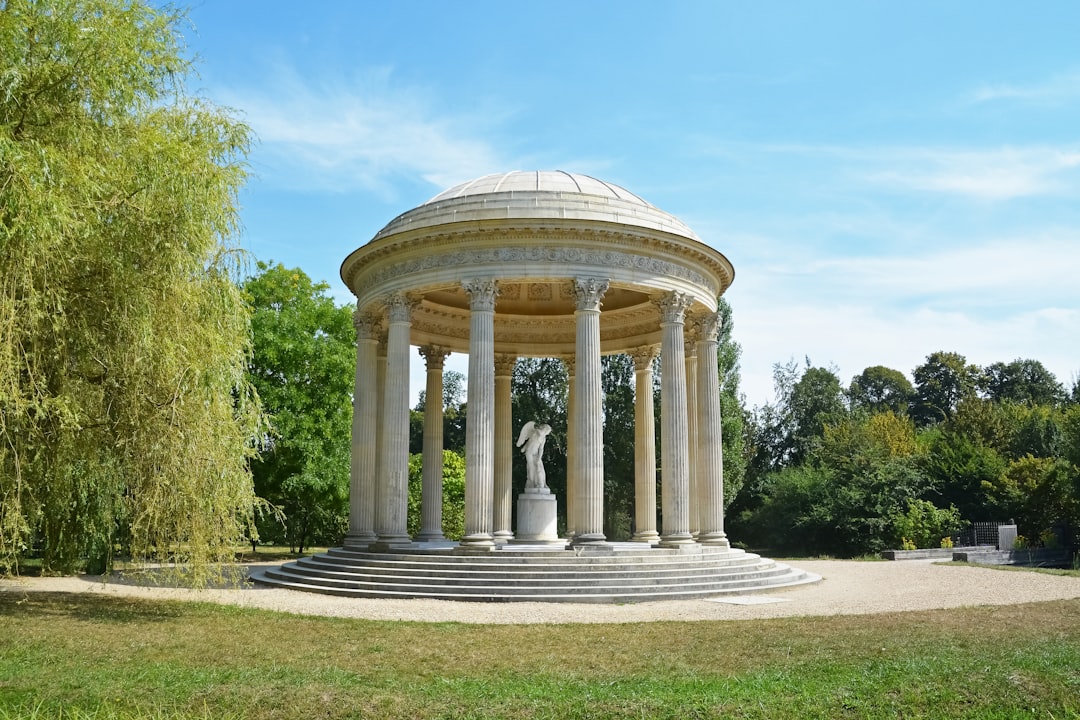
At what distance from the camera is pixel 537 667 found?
15367 mm

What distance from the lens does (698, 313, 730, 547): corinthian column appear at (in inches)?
1426

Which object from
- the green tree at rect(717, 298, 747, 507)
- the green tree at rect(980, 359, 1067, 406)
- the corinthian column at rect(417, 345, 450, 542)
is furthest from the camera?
the green tree at rect(980, 359, 1067, 406)

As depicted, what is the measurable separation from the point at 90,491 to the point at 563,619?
12575 millimetres

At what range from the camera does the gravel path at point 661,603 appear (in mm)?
23578

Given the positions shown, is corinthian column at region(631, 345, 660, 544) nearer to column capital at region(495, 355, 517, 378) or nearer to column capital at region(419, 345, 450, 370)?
column capital at region(495, 355, 517, 378)

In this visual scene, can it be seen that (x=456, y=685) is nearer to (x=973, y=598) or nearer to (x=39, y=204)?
(x=39, y=204)

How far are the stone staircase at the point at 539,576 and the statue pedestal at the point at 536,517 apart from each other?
18.1 ft

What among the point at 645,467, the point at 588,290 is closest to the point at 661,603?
the point at 588,290

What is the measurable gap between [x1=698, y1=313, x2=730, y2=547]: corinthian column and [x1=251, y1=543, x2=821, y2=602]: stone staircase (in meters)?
3.40

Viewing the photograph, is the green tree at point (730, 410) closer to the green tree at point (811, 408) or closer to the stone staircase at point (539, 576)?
the green tree at point (811, 408)

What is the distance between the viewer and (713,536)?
118 ft

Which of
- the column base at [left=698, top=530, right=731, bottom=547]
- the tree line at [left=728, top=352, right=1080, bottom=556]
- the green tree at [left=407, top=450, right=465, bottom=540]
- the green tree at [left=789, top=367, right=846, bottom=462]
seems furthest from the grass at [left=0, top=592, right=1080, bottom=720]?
the green tree at [left=789, top=367, right=846, bottom=462]

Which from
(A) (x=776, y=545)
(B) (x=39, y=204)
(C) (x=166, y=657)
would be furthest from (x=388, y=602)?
(A) (x=776, y=545)

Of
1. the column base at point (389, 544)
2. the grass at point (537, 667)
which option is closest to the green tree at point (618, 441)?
the column base at point (389, 544)
